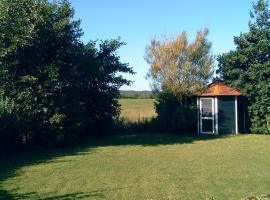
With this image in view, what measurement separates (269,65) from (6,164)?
1716 centimetres

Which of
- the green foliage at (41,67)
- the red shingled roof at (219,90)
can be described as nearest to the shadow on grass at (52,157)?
the green foliage at (41,67)

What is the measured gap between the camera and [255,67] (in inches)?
1003

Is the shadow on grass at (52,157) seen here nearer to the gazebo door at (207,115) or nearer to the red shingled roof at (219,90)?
the gazebo door at (207,115)

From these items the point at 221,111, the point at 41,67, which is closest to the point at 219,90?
the point at 221,111

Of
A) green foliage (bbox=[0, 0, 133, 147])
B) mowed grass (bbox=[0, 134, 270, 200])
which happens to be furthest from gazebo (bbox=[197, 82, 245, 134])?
green foliage (bbox=[0, 0, 133, 147])

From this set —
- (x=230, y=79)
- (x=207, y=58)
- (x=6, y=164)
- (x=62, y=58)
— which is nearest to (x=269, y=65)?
(x=230, y=79)

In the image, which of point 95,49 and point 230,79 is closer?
point 95,49

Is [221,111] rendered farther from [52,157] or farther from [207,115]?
[52,157]

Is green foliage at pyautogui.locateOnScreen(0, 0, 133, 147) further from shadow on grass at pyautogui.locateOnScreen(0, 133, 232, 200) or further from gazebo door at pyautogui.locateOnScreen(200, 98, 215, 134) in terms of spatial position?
gazebo door at pyautogui.locateOnScreen(200, 98, 215, 134)

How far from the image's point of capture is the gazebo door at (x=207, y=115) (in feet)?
88.1

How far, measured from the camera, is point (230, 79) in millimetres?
27469

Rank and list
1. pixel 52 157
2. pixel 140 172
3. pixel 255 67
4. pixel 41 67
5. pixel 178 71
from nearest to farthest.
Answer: pixel 140 172
pixel 52 157
pixel 41 67
pixel 255 67
pixel 178 71

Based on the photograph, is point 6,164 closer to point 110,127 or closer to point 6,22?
point 6,22

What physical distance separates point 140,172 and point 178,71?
16076 mm
